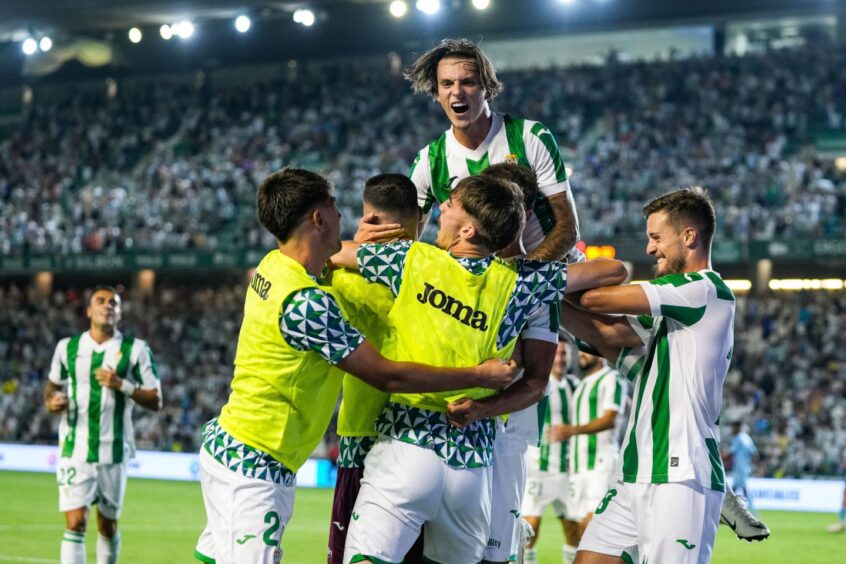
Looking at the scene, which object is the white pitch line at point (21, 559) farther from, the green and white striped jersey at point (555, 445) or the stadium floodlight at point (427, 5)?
the stadium floodlight at point (427, 5)

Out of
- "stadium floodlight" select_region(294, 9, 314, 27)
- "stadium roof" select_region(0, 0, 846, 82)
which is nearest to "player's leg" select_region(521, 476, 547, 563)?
"stadium roof" select_region(0, 0, 846, 82)

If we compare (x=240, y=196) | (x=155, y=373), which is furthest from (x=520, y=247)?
(x=240, y=196)

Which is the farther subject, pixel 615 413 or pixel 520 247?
pixel 615 413

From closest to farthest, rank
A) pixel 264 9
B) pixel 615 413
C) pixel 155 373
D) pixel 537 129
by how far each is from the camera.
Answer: pixel 537 129
pixel 155 373
pixel 615 413
pixel 264 9

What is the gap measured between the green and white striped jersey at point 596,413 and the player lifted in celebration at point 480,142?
6.20 meters

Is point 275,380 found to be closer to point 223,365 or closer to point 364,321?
point 364,321

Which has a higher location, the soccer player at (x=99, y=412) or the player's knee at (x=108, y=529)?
the soccer player at (x=99, y=412)

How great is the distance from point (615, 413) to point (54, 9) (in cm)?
2924

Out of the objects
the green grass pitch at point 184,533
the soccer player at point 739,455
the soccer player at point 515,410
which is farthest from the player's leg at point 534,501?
the soccer player at point 739,455

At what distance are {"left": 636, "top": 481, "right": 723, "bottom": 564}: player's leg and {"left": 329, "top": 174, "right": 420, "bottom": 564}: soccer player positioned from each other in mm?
1453

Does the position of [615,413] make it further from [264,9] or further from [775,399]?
[264,9]

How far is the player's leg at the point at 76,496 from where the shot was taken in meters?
10.2

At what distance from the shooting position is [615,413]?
12203 mm

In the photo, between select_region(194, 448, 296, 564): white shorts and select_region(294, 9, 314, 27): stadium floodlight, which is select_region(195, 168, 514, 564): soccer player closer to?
select_region(194, 448, 296, 564): white shorts
